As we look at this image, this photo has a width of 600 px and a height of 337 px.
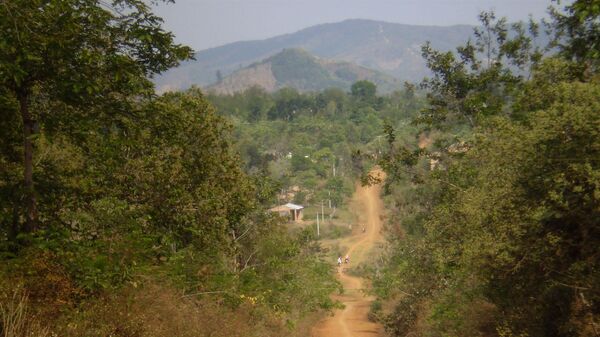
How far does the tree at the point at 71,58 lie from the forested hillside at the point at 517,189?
4.34 metres

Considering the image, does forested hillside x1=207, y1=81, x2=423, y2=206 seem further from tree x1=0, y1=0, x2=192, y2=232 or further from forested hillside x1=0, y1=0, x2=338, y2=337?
tree x1=0, y1=0, x2=192, y2=232

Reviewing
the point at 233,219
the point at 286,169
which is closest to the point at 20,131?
the point at 233,219

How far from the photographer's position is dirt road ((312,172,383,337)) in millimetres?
22297

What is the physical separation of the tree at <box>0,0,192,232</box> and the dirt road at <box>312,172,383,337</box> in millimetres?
16317

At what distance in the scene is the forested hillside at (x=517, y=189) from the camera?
6.52m

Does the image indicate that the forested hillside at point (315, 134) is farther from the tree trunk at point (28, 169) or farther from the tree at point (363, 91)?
the tree trunk at point (28, 169)

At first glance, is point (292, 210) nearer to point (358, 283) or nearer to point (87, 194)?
point (358, 283)

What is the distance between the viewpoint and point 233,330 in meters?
7.30

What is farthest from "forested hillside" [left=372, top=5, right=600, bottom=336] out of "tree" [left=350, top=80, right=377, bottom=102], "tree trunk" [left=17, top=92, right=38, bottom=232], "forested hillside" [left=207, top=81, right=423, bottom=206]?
"tree" [left=350, top=80, right=377, bottom=102]

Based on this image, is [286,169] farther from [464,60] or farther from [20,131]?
[20,131]

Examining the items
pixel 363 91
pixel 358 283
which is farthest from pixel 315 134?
pixel 358 283

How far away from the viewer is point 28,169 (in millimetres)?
5406

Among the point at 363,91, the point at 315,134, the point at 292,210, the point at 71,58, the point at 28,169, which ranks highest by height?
the point at 71,58

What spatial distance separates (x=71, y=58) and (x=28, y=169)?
1171mm
